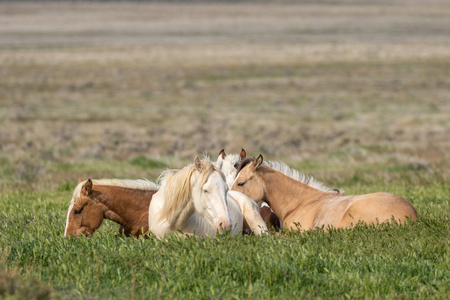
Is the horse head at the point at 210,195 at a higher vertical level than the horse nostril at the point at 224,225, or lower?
higher

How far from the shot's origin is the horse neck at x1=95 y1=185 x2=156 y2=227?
8.62 m

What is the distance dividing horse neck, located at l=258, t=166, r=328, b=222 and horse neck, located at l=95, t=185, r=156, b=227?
1.85 metres

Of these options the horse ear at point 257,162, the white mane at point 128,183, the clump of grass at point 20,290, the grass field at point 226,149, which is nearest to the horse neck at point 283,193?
the horse ear at point 257,162

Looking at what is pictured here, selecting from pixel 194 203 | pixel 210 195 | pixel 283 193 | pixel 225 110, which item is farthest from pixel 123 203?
pixel 225 110

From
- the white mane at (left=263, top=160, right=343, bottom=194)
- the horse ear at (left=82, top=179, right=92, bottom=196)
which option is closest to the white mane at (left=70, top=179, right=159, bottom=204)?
the horse ear at (left=82, top=179, right=92, bottom=196)

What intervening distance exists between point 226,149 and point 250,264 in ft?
61.1

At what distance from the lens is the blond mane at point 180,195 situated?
25.9 feet

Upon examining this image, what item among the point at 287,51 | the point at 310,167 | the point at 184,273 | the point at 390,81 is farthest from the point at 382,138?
the point at 287,51

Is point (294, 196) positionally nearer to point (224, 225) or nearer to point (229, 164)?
point (229, 164)

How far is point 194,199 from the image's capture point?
782 cm

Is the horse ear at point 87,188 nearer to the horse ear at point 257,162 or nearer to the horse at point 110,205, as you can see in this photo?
the horse at point 110,205

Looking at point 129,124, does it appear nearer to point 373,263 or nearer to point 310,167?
point 310,167

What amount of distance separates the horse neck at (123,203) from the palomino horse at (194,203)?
43cm

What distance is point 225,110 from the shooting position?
41594 millimetres
